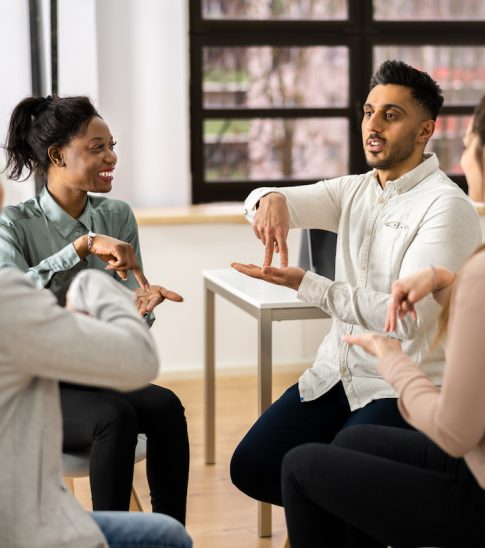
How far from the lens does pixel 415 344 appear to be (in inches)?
79.4

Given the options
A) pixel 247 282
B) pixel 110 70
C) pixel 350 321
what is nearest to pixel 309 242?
pixel 247 282

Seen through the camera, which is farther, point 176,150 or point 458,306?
point 176,150

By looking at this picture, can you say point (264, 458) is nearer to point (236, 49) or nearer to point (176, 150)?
point (176, 150)

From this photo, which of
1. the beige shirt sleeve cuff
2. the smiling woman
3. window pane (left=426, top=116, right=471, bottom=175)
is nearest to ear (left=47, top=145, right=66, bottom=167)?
the smiling woman

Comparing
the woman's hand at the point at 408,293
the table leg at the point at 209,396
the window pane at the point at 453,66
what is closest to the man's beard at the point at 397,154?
the woman's hand at the point at 408,293

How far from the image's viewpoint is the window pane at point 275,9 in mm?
4254

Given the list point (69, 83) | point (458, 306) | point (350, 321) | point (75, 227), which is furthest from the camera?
point (69, 83)

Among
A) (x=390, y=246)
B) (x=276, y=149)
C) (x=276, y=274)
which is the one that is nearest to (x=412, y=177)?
(x=390, y=246)

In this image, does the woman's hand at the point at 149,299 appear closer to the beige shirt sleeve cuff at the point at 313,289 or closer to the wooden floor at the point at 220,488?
the beige shirt sleeve cuff at the point at 313,289

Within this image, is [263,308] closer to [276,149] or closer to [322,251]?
[322,251]

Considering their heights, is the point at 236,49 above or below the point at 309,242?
above

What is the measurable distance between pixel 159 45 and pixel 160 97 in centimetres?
23

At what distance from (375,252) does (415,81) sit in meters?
0.43

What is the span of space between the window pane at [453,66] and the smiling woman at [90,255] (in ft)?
8.23
